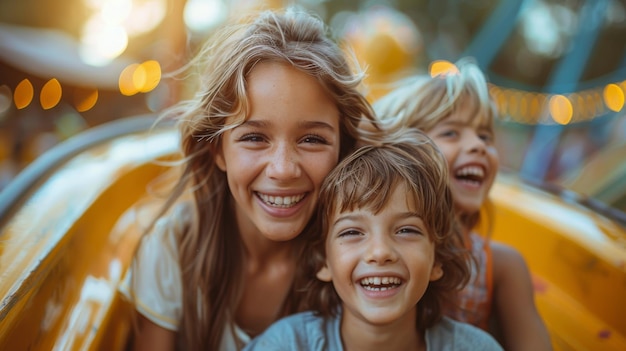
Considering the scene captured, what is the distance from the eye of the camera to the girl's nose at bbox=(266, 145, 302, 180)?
3.79 ft

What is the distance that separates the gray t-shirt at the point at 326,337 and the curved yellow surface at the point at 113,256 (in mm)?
355

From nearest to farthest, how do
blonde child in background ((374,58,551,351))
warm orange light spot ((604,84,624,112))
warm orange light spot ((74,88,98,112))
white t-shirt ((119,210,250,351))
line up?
white t-shirt ((119,210,250,351)) → blonde child in background ((374,58,551,351)) → warm orange light spot ((604,84,624,112)) → warm orange light spot ((74,88,98,112))

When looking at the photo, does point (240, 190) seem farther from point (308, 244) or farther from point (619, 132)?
point (619, 132)

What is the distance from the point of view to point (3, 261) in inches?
46.2

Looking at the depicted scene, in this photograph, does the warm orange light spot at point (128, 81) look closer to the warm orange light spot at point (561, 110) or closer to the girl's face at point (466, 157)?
the warm orange light spot at point (561, 110)

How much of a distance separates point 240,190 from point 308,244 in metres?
0.20

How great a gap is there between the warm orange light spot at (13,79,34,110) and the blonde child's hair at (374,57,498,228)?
5193mm

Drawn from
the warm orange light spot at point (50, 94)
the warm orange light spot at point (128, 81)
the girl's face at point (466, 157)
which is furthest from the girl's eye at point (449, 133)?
the warm orange light spot at point (50, 94)

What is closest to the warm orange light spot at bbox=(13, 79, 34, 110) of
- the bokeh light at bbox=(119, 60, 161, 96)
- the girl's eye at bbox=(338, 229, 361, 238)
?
the bokeh light at bbox=(119, 60, 161, 96)

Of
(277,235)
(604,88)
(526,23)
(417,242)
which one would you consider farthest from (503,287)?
(526,23)

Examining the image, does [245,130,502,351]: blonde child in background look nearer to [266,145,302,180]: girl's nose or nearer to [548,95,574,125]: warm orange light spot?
[266,145,302,180]: girl's nose

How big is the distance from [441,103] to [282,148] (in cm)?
54

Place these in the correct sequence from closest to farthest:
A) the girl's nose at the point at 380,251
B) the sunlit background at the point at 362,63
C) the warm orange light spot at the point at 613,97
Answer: the girl's nose at the point at 380,251, the sunlit background at the point at 362,63, the warm orange light spot at the point at 613,97

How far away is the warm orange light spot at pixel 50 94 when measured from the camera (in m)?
6.03
